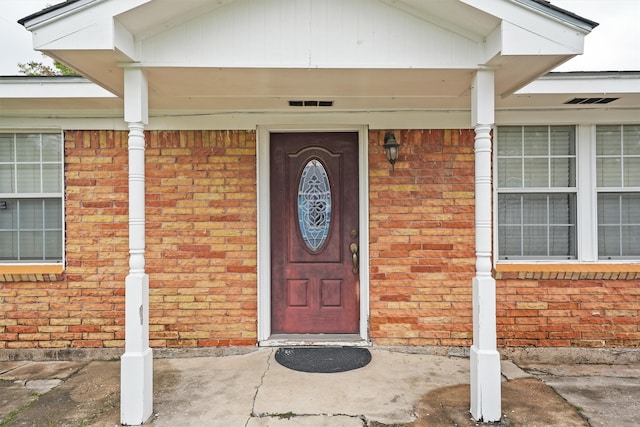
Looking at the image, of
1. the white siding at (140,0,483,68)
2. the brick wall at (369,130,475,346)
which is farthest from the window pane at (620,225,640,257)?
the white siding at (140,0,483,68)

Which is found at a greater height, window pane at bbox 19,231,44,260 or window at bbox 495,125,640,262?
window at bbox 495,125,640,262

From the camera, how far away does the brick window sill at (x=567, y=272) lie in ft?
14.4

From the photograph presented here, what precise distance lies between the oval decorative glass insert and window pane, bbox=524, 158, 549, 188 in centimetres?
208

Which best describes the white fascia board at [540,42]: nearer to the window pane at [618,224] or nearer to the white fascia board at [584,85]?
the white fascia board at [584,85]

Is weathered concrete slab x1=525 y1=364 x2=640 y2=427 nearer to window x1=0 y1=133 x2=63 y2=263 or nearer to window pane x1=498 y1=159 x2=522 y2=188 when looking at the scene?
window pane x1=498 y1=159 x2=522 y2=188

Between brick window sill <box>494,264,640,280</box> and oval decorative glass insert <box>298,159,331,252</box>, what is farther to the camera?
oval decorative glass insert <box>298,159,331,252</box>

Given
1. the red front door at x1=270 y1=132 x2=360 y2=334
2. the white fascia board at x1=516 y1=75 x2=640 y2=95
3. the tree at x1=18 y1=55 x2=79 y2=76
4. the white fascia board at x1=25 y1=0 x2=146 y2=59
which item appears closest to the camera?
the white fascia board at x1=25 y1=0 x2=146 y2=59

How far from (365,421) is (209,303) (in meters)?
2.05

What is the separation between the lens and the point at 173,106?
4.22m

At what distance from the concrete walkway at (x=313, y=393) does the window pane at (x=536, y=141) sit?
2174 mm

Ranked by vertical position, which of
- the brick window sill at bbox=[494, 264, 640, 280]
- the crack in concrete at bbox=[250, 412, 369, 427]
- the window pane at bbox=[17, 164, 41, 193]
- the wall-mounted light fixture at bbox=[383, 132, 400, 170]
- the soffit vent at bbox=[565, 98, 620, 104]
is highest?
the soffit vent at bbox=[565, 98, 620, 104]

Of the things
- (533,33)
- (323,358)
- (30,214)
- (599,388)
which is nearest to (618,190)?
(599,388)

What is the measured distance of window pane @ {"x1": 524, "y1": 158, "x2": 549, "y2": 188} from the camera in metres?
4.53

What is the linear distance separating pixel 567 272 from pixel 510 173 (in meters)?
1.15
